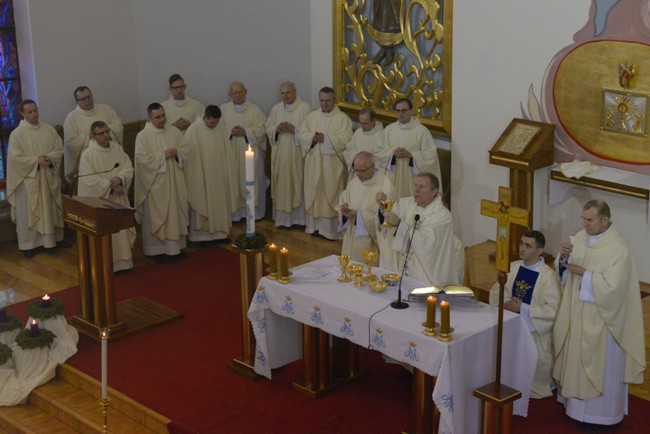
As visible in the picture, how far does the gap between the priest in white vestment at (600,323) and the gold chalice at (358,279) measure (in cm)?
157

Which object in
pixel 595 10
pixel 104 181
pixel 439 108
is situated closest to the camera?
pixel 595 10

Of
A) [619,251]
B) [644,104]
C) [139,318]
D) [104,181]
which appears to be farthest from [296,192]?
[619,251]

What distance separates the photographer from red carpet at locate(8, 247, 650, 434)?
8125 millimetres

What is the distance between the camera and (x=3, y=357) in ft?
29.8

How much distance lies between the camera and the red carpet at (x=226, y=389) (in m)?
8.12

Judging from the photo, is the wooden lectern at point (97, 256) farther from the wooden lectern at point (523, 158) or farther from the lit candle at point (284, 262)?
the wooden lectern at point (523, 158)

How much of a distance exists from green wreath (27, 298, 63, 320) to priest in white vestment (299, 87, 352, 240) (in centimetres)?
445

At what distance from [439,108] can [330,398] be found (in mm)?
5281

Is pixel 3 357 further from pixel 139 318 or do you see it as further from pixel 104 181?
pixel 104 181

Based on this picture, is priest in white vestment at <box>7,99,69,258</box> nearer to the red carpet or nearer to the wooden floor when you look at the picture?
the wooden floor

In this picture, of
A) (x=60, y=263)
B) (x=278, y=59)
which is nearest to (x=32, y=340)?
(x=60, y=263)

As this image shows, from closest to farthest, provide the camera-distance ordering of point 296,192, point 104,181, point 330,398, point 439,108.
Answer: point 330,398
point 104,181
point 439,108
point 296,192

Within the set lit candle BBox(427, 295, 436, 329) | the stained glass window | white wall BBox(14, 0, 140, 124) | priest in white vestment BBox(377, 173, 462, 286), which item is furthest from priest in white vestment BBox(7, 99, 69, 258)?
lit candle BBox(427, 295, 436, 329)

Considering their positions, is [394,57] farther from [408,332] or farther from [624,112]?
[408,332]
